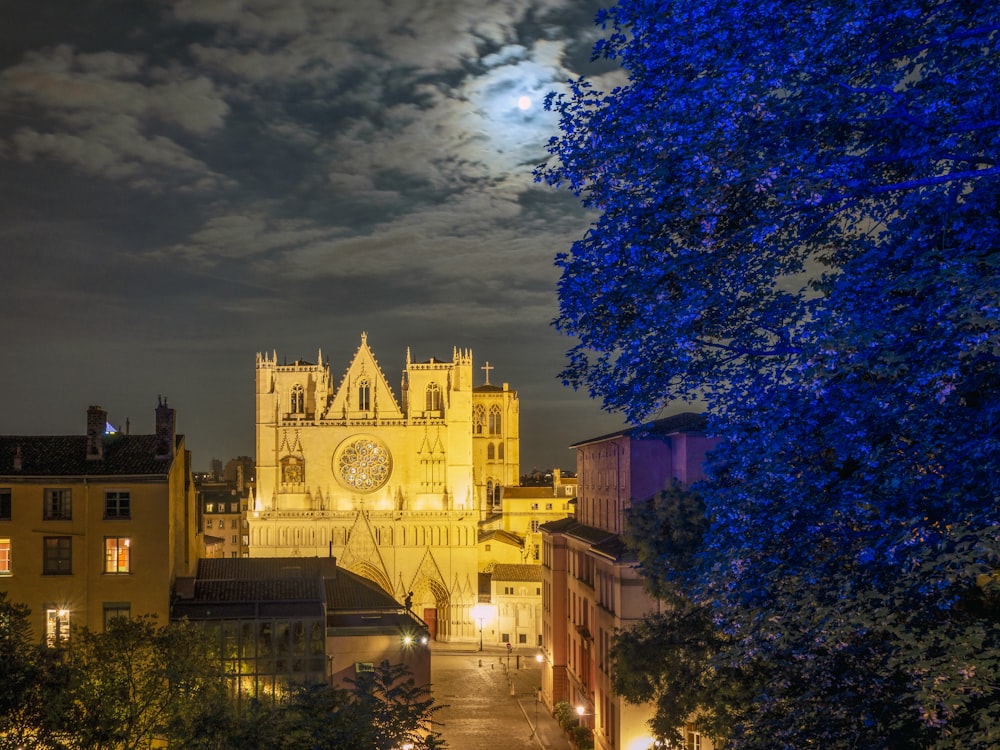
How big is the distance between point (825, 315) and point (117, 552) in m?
30.4

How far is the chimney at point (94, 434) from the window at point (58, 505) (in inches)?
62.1

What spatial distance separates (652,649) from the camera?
24.8 meters

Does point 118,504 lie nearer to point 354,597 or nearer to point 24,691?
point 354,597

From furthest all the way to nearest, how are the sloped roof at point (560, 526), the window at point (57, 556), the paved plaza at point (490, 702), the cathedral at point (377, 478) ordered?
the cathedral at point (377, 478), the sloped roof at point (560, 526), the paved plaza at point (490, 702), the window at point (57, 556)

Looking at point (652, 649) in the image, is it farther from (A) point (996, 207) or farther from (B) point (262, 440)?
(B) point (262, 440)

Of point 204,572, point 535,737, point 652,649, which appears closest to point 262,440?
point 204,572

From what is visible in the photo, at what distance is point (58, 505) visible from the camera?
3472 centimetres

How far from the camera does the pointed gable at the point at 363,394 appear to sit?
87.6 m

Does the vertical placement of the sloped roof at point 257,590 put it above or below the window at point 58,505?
below

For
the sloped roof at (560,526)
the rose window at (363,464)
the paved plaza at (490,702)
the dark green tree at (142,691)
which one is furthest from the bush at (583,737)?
the rose window at (363,464)

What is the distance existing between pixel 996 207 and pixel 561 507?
86.5 m

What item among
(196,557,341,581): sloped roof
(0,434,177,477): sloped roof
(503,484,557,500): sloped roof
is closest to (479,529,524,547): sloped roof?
(503,484,557,500): sloped roof

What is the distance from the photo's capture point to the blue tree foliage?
9.38 m

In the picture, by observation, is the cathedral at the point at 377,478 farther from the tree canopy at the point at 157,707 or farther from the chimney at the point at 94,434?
the tree canopy at the point at 157,707
